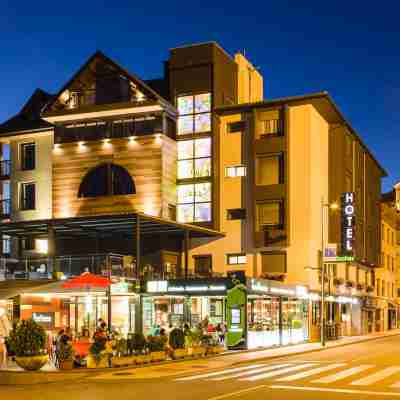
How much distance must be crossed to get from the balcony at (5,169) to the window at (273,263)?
20.6m

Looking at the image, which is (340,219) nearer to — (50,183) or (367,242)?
(367,242)

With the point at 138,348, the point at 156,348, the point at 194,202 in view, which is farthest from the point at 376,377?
the point at 194,202

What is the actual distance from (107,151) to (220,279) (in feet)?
56.1

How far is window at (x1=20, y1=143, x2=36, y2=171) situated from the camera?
58.1m

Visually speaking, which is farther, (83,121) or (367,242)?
(367,242)

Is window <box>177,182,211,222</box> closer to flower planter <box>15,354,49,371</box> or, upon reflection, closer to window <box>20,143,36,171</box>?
window <box>20,143,36,171</box>

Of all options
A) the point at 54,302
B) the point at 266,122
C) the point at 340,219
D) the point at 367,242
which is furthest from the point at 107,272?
the point at 367,242

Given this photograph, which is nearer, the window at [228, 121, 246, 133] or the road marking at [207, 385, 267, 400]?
the road marking at [207, 385, 267, 400]

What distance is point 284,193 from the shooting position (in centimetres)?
5384

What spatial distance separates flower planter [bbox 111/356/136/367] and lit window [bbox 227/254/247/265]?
2607 cm

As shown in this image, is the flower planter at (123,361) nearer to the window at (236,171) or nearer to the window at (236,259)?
the window at (236,259)

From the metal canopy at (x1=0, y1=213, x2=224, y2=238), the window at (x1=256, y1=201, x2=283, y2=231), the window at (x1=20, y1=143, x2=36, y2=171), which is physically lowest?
the metal canopy at (x1=0, y1=213, x2=224, y2=238)

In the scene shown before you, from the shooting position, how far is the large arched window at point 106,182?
53.6 metres

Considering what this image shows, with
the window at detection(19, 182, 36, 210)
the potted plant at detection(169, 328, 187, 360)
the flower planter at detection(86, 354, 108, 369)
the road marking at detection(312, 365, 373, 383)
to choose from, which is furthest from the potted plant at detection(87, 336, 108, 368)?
the window at detection(19, 182, 36, 210)
